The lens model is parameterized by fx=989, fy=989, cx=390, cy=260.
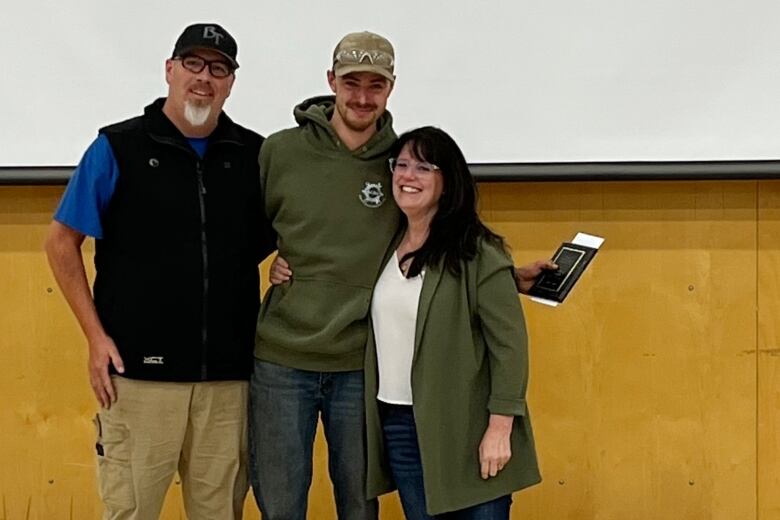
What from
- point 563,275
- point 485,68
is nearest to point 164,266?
point 563,275

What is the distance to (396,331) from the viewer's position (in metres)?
1.84

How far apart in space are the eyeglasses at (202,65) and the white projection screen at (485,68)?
520mm

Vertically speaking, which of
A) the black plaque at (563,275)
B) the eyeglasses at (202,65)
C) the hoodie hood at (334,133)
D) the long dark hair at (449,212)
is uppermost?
the eyeglasses at (202,65)

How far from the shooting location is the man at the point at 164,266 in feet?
6.28

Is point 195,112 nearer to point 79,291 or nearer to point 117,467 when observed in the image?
→ point 79,291

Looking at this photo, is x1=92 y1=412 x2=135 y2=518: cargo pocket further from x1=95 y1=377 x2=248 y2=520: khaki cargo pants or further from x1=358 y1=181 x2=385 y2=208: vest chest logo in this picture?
x1=358 y1=181 x2=385 y2=208: vest chest logo

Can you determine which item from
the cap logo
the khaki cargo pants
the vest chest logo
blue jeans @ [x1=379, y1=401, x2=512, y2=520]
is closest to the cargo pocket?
the khaki cargo pants

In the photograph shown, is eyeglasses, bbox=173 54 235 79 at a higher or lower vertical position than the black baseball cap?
lower

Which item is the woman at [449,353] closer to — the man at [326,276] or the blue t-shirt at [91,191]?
the man at [326,276]

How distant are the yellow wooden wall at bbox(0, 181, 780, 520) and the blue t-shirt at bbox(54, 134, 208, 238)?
72 cm

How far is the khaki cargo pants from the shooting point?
196cm

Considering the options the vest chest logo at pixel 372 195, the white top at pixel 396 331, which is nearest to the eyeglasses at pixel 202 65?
the vest chest logo at pixel 372 195

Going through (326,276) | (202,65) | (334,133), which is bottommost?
(326,276)

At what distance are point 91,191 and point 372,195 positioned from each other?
1.76 ft
